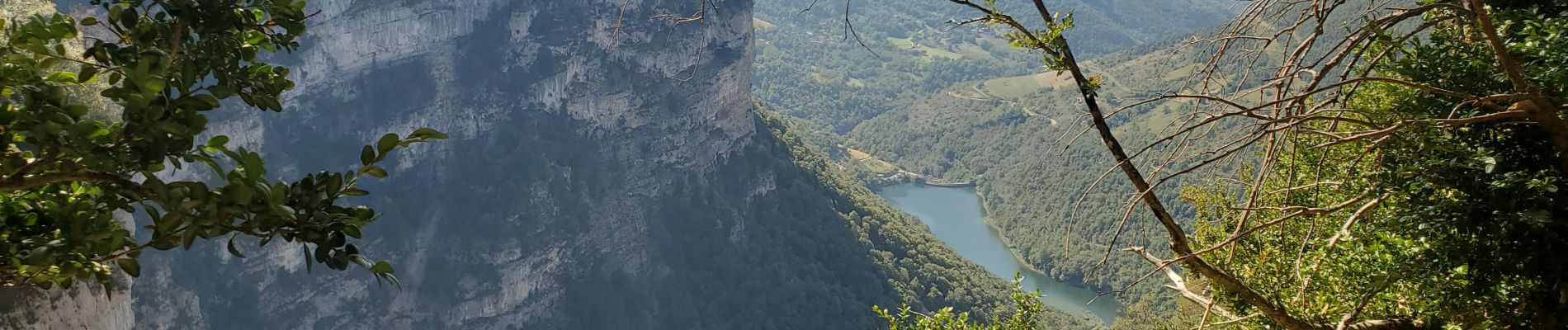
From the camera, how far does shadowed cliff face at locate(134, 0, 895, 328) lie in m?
38.2

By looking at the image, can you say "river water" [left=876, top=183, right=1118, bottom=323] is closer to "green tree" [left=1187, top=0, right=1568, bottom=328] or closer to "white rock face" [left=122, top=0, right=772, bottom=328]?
"white rock face" [left=122, top=0, right=772, bottom=328]

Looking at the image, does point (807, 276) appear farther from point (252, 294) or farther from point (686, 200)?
point (252, 294)

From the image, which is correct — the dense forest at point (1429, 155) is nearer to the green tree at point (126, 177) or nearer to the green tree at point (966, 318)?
the green tree at point (126, 177)

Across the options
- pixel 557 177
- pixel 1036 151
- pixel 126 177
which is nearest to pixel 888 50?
pixel 1036 151

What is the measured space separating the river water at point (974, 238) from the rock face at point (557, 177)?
43.3 ft

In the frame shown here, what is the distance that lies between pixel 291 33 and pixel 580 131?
141ft

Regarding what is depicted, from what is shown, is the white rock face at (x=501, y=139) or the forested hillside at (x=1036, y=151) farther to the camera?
the forested hillside at (x=1036, y=151)

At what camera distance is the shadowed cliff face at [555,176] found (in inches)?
1502

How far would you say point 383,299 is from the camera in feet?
124

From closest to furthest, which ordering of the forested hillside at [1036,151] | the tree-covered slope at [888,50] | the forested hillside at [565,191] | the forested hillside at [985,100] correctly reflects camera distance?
the forested hillside at [565,191]
the forested hillside at [1036,151]
the forested hillside at [985,100]
the tree-covered slope at [888,50]

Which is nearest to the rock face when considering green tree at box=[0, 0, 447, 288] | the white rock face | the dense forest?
the white rock face

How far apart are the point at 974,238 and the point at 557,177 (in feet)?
110

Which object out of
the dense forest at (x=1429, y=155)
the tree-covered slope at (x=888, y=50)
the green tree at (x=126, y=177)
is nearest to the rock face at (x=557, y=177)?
the tree-covered slope at (x=888, y=50)

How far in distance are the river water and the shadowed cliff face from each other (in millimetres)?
13544
